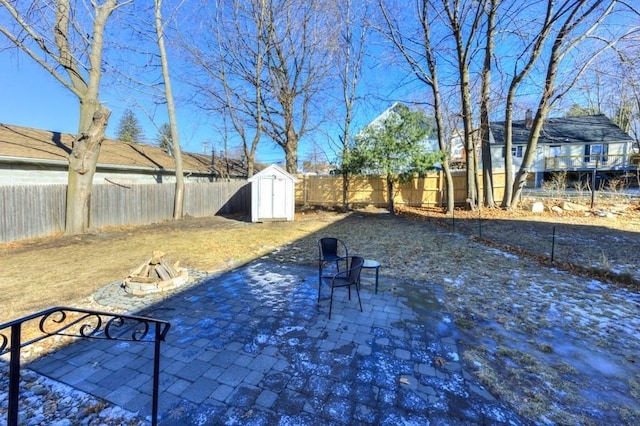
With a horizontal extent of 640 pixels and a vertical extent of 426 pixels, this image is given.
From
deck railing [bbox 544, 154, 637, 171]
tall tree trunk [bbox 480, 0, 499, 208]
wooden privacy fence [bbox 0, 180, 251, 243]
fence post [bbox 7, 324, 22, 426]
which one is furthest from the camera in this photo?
deck railing [bbox 544, 154, 637, 171]

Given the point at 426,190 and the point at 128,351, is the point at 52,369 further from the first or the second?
the point at 426,190

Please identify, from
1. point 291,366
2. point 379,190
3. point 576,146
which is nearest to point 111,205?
point 291,366

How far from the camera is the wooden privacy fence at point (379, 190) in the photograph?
14484 mm

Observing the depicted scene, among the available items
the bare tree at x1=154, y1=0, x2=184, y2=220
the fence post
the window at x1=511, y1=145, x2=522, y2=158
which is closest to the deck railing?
the window at x1=511, y1=145, x2=522, y2=158

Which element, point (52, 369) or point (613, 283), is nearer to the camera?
point (52, 369)

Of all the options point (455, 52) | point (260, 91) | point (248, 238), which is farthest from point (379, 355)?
point (260, 91)

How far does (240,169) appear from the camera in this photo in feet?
73.6

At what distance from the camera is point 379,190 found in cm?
1545

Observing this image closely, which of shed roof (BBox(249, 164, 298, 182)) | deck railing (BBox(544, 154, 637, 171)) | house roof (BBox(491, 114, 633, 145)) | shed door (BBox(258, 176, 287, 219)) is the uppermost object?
house roof (BBox(491, 114, 633, 145))

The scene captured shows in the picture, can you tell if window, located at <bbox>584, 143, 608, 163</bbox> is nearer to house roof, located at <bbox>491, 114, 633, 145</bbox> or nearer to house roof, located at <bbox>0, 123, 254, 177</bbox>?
house roof, located at <bbox>491, 114, 633, 145</bbox>

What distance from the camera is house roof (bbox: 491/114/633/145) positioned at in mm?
24300

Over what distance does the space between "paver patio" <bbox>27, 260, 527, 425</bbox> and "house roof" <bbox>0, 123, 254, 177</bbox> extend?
28.5ft

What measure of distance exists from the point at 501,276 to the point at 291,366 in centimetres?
419

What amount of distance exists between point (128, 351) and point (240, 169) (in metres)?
20.5
